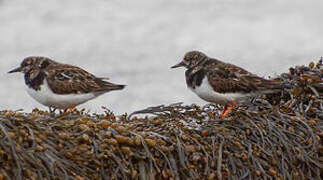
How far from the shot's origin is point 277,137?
5.95 metres

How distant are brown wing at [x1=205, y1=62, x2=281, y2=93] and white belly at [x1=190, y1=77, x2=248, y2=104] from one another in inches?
2.1

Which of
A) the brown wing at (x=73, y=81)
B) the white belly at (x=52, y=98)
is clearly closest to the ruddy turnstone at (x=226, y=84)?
the brown wing at (x=73, y=81)

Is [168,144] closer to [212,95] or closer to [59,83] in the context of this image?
[212,95]

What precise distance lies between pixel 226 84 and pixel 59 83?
2.38 m

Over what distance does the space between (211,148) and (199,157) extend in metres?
0.25

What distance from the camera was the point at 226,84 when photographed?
23.7ft

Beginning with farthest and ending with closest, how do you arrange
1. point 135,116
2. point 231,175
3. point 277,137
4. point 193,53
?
1. point 193,53
2. point 135,116
3. point 277,137
4. point 231,175

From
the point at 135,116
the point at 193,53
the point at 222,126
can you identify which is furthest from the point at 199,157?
the point at 193,53

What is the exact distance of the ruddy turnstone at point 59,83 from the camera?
7.66 metres

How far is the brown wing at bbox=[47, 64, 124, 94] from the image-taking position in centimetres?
773

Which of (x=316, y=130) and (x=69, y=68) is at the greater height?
(x=69, y=68)

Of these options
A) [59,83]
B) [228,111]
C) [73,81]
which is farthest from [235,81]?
[59,83]

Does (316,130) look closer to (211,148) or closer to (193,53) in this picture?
(211,148)

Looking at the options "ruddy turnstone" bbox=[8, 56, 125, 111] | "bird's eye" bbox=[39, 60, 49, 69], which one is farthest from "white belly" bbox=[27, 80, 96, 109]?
"bird's eye" bbox=[39, 60, 49, 69]
